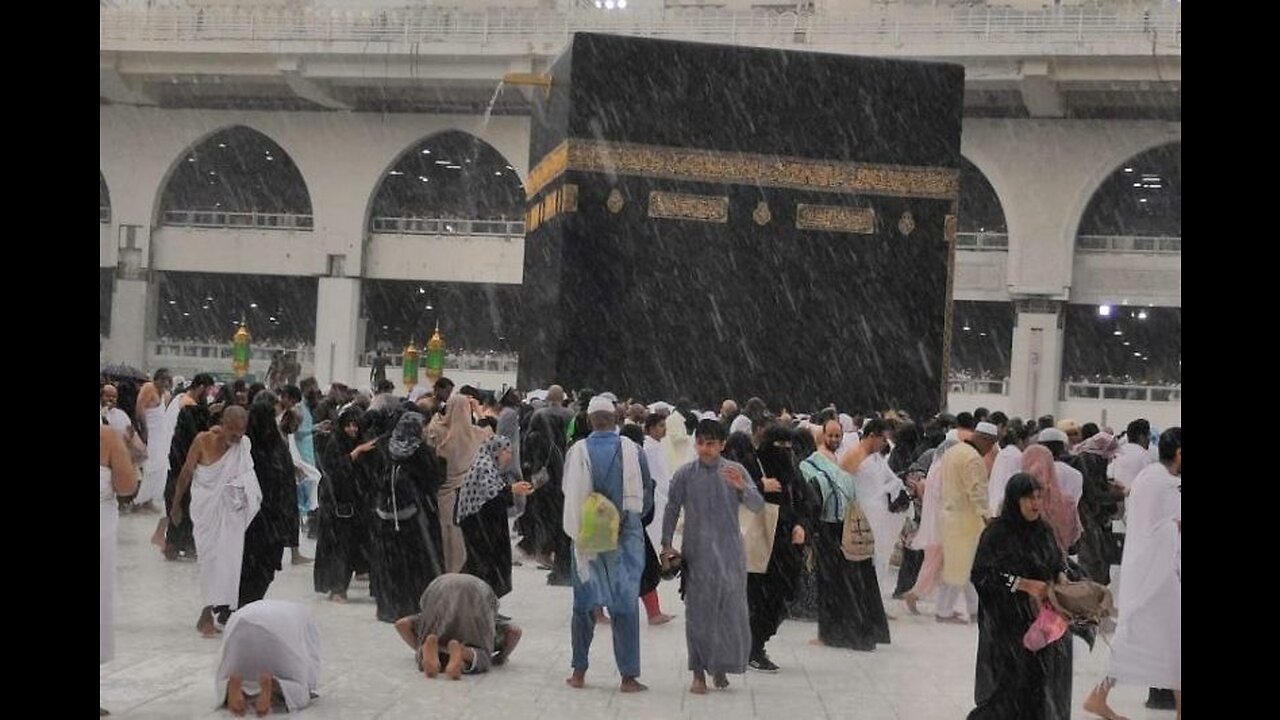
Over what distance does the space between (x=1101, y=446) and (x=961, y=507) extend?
229cm

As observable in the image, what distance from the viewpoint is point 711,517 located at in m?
6.33

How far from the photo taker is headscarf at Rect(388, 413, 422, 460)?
7.50m

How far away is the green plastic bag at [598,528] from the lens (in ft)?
20.6

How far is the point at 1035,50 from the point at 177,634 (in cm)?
1849

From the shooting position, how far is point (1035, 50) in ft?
75.6

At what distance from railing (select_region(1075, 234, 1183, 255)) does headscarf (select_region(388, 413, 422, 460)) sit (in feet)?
66.3

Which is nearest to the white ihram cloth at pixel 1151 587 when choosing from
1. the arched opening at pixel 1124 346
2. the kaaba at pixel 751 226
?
the kaaba at pixel 751 226

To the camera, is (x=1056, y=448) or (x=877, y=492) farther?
(x=1056, y=448)

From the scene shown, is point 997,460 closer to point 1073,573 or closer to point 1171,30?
point 1073,573

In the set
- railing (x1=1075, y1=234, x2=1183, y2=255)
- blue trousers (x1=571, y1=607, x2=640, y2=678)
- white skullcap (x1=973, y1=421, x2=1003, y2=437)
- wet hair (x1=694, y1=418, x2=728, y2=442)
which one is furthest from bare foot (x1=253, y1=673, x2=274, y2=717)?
railing (x1=1075, y1=234, x2=1183, y2=255)

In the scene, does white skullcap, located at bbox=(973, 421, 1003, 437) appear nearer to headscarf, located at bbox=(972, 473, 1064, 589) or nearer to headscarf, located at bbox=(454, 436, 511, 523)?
headscarf, located at bbox=(454, 436, 511, 523)

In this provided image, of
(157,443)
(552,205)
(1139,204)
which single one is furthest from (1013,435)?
(1139,204)

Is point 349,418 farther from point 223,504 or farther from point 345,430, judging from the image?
point 223,504

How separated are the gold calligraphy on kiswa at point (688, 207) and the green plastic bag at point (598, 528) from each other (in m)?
11.2
